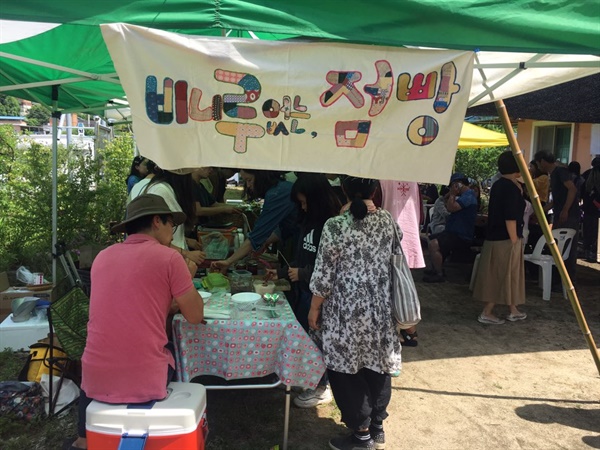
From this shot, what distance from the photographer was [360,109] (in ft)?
8.29

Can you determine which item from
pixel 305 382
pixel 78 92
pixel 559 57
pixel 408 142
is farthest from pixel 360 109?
pixel 78 92

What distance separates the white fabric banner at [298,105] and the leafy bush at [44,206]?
4831mm

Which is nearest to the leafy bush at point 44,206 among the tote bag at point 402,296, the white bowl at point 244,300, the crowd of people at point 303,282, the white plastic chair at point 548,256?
the crowd of people at point 303,282

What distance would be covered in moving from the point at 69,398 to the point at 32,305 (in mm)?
1404

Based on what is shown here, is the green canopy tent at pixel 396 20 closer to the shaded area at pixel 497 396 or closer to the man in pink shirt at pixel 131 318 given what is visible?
the man in pink shirt at pixel 131 318

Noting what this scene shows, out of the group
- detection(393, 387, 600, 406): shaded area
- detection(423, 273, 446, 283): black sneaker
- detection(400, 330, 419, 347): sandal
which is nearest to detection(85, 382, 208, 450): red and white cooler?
detection(393, 387, 600, 406): shaded area

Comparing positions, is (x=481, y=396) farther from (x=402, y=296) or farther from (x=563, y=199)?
(x=563, y=199)

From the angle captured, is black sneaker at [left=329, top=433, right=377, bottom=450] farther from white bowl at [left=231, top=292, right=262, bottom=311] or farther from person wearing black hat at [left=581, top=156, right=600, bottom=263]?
person wearing black hat at [left=581, top=156, right=600, bottom=263]

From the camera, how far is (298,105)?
250 cm

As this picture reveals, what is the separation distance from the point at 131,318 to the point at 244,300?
35.1 inches

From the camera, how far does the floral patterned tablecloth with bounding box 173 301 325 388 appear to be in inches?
110

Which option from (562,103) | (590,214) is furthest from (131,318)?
(590,214)

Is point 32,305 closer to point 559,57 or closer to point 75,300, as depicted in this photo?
point 75,300

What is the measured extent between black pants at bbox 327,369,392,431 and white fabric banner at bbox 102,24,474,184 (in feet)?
4.01
